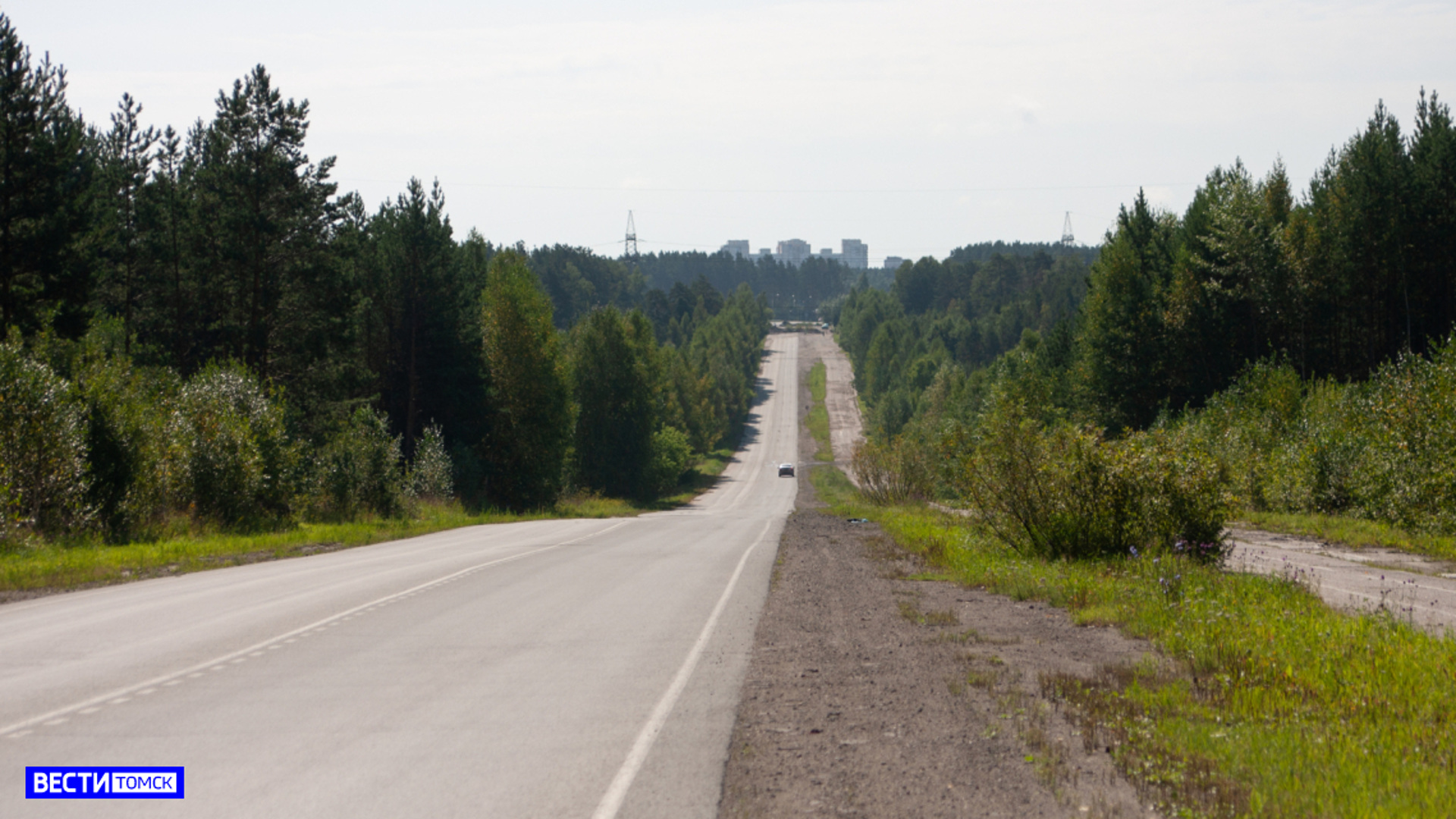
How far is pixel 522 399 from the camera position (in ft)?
172

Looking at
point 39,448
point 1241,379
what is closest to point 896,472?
point 1241,379

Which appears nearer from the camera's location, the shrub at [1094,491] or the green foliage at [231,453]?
the shrub at [1094,491]

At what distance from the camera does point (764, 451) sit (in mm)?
112000

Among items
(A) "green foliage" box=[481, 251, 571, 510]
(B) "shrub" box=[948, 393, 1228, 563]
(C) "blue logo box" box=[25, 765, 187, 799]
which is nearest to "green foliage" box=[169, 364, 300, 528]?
(B) "shrub" box=[948, 393, 1228, 563]

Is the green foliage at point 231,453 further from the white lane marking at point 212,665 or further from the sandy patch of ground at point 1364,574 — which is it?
the sandy patch of ground at point 1364,574

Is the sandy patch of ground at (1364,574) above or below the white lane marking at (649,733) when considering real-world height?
below

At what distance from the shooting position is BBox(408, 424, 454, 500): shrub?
3659 centimetres

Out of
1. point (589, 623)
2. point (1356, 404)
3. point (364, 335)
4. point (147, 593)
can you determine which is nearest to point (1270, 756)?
point (589, 623)

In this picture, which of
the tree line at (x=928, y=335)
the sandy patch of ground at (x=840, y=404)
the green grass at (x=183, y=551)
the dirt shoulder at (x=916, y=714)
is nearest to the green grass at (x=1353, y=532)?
the dirt shoulder at (x=916, y=714)

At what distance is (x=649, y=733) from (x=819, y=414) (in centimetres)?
13085

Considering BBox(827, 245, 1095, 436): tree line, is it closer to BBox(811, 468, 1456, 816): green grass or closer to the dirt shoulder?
the dirt shoulder

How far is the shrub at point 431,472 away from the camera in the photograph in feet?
120

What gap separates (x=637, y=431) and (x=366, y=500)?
39623 millimetres

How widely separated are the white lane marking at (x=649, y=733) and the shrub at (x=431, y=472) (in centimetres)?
2775
